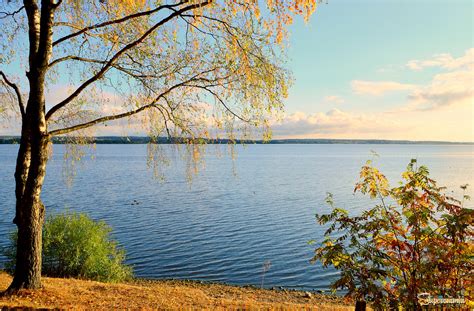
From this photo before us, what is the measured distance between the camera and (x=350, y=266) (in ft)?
23.7

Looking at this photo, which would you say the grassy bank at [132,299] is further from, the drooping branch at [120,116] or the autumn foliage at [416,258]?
the drooping branch at [120,116]

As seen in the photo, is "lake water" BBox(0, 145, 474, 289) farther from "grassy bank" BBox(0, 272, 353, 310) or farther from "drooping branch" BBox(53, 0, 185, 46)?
"drooping branch" BBox(53, 0, 185, 46)

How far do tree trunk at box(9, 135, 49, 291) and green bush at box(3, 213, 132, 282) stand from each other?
466 inches

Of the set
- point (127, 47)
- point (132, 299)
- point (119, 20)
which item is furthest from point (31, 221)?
point (119, 20)

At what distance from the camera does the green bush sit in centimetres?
2195

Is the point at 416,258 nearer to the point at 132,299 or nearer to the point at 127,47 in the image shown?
the point at 127,47

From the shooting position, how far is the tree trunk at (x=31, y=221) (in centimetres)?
1041

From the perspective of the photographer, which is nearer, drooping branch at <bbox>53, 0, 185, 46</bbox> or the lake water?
drooping branch at <bbox>53, 0, 185, 46</bbox>

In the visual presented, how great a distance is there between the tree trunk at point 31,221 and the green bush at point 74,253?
11.8 m

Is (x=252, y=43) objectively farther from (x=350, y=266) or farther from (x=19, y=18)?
(x=19, y=18)

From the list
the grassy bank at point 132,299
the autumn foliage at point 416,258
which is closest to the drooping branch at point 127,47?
the grassy bank at point 132,299

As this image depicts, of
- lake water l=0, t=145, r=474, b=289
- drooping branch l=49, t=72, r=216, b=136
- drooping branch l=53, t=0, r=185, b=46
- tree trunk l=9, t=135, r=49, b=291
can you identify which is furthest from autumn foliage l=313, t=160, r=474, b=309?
tree trunk l=9, t=135, r=49, b=291

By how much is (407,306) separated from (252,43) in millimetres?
6268

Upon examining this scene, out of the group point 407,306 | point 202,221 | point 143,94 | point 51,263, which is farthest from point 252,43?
point 202,221
